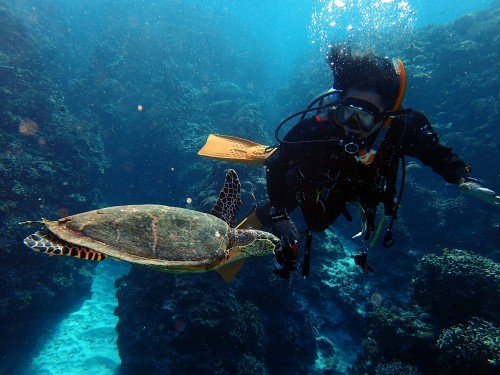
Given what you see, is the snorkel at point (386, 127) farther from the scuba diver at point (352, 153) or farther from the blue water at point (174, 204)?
the blue water at point (174, 204)

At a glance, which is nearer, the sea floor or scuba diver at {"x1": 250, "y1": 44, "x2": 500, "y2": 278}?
scuba diver at {"x1": 250, "y1": 44, "x2": 500, "y2": 278}

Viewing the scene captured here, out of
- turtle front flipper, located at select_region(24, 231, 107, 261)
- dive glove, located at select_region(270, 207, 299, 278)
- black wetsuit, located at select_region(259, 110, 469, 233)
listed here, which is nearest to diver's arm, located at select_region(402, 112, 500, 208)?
black wetsuit, located at select_region(259, 110, 469, 233)

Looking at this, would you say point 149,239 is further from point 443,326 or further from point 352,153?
point 443,326

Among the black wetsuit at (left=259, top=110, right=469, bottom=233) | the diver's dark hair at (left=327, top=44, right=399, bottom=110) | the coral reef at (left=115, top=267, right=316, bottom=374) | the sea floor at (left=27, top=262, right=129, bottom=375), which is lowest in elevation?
the sea floor at (left=27, top=262, right=129, bottom=375)

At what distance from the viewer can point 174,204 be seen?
14.9 m

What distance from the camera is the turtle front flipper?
2512mm

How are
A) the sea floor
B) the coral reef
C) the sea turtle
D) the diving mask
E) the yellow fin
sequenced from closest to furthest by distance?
1. the sea turtle
2. the diving mask
3. the yellow fin
4. the coral reef
5. the sea floor

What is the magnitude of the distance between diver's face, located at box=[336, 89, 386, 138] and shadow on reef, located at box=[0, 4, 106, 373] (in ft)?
37.5

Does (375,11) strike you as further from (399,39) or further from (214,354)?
(214,354)

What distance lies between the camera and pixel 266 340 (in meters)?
8.02

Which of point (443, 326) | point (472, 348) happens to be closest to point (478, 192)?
point (472, 348)

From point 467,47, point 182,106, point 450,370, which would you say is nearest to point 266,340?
point 450,370

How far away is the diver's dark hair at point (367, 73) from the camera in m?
3.00

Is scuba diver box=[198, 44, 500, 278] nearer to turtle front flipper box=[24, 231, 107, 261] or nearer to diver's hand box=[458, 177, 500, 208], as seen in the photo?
diver's hand box=[458, 177, 500, 208]
